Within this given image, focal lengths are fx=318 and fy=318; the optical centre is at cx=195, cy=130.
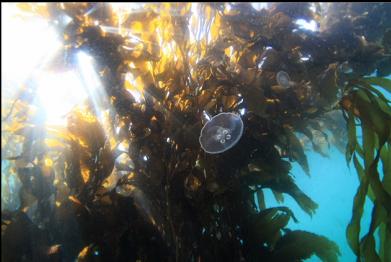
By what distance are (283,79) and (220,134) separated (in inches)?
30.5

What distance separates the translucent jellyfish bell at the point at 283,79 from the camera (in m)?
2.62

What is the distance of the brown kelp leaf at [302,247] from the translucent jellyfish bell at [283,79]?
1196 mm

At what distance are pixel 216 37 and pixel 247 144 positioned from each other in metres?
1.01

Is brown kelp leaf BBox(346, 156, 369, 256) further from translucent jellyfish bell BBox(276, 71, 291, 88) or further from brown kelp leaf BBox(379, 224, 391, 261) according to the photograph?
translucent jellyfish bell BBox(276, 71, 291, 88)

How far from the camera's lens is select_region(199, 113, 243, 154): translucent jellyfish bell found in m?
2.41

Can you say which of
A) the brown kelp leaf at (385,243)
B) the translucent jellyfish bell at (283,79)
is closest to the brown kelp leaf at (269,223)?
the brown kelp leaf at (385,243)

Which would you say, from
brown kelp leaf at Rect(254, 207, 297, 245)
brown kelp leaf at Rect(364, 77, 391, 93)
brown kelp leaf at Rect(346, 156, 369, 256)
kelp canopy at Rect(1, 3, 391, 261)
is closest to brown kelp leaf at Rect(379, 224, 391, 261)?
kelp canopy at Rect(1, 3, 391, 261)

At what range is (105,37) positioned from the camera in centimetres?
198

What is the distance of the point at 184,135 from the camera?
2.35 meters

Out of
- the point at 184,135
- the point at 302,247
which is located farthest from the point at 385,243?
the point at 184,135

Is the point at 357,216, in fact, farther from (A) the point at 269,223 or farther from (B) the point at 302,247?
(A) the point at 269,223

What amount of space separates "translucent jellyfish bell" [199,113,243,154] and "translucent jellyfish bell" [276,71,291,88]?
1.54 ft

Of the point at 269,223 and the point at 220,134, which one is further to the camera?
the point at 269,223

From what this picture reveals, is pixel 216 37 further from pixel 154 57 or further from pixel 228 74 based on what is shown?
pixel 154 57
